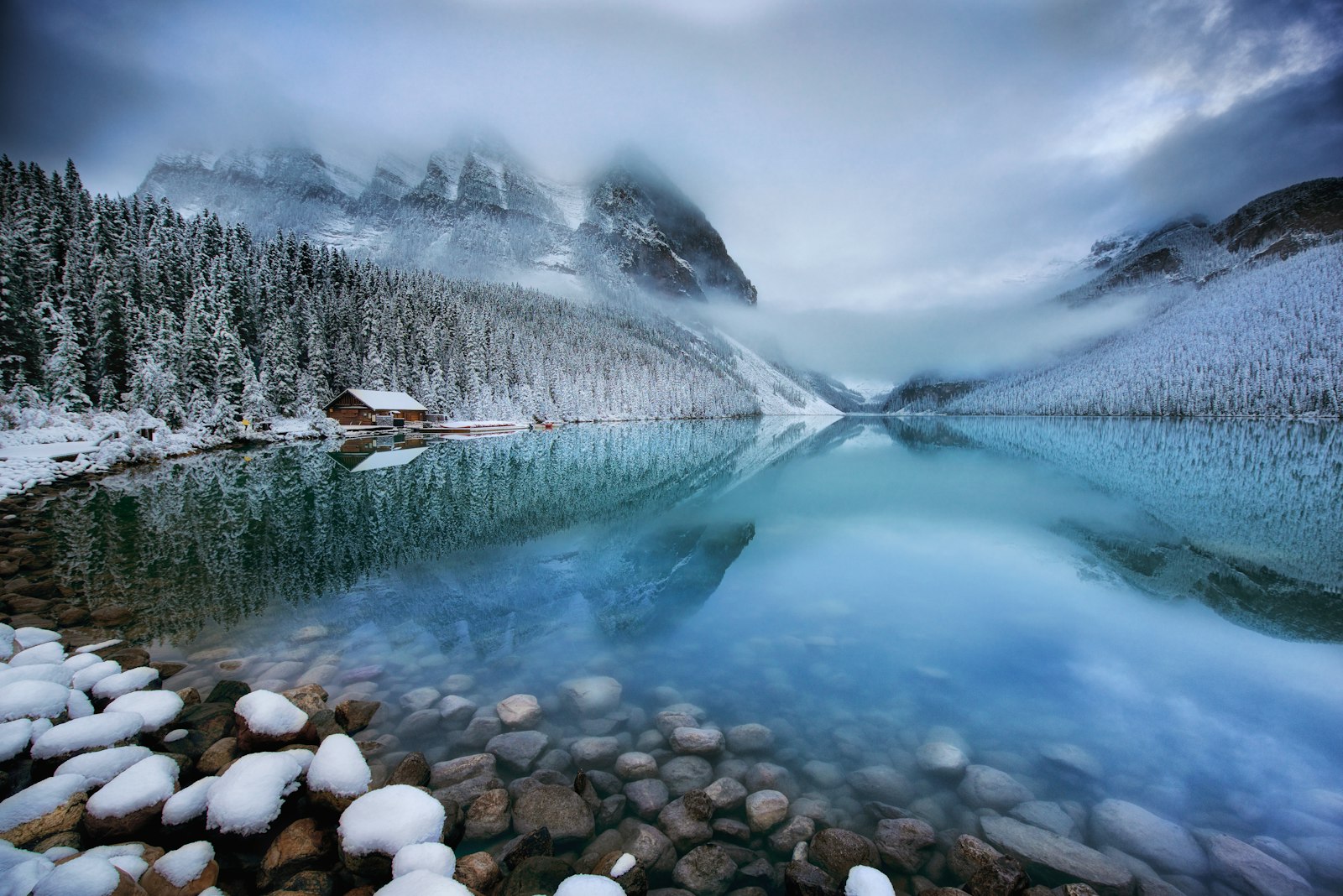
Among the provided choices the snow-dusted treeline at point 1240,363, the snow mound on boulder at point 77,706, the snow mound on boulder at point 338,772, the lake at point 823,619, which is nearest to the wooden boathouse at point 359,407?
the lake at point 823,619

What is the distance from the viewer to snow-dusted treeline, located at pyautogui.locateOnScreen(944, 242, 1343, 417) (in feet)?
419

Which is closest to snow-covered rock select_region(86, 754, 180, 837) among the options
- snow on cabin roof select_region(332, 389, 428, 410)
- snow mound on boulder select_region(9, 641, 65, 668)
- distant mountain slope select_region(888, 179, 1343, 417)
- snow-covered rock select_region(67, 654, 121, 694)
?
snow-covered rock select_region(67, 654, 121, 694)

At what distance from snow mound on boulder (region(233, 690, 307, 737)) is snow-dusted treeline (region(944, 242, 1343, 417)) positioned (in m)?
194

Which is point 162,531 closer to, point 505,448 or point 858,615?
point 858,615

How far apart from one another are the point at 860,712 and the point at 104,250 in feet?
230

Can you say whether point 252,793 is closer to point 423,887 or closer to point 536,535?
point 423,887

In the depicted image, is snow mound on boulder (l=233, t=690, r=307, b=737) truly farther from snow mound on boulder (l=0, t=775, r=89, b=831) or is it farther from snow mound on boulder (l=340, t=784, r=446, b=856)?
snow mound on boulder (l=340, t=784, r=446, b=856)

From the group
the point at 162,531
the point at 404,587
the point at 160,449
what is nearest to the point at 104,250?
the point at 160,449

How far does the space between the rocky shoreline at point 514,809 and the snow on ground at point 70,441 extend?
26.2 m

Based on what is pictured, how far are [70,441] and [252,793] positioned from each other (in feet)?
144

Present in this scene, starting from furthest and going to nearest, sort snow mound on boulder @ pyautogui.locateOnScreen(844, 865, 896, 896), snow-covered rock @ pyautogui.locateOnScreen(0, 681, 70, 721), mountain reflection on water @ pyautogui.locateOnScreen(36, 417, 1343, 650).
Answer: mountain reflection on water @ pyautogui.locateOnScreen(36, 417, 1343, 650) → snow-covered rock @ pyautogui.locateOnScreen(0, 681, 70, 721) → snow mound on boulder @ pyautogui.locateOnScreen(844, 865, 896, 896)

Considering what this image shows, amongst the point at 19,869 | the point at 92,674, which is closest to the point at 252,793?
the point at 19,869

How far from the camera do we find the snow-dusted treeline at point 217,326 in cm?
3916

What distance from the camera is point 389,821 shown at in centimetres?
447
